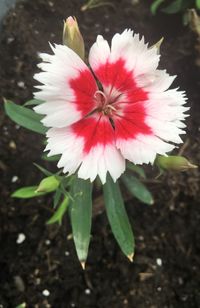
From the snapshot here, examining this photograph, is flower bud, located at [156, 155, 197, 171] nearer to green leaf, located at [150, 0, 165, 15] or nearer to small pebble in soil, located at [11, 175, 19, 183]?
small pebble in soil, located at [11, 175, 19, 183]

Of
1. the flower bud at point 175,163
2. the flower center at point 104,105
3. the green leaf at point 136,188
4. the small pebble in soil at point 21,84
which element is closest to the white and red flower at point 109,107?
the flower center at point 104,105

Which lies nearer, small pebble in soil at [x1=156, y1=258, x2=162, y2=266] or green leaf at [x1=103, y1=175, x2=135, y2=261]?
green leaf at [x1=103, y1=175, x2=135, y2=261]

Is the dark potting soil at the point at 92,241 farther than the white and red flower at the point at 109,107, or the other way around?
the dark potting soil at the point at 92,241

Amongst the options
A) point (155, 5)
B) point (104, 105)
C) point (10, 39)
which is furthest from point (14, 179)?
point (155, 5)

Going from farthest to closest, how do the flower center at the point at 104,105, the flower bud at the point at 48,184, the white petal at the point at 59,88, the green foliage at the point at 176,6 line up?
the green foliage at the point at 176,6
the flower bud at the point at 48,184
the flower center at the point at 104,105
the white petal at the point at 59,88

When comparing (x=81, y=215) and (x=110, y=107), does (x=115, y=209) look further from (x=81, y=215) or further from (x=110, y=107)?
(x=110, y=107)

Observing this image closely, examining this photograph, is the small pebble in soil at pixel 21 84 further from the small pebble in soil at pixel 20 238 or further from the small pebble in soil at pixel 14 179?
the small pebble in soil at pixel 20 238

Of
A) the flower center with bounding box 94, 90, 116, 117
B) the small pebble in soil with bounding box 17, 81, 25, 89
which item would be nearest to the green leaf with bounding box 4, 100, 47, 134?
the flower center with bounding box 94, 90, 116, 117

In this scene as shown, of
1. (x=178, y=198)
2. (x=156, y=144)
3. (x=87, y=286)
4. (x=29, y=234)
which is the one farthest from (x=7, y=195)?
(x=156, y=144)

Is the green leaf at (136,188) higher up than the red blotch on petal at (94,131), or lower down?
lower down

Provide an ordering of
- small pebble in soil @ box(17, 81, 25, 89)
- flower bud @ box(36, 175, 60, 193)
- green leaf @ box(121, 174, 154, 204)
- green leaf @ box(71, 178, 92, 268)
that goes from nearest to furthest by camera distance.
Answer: flower bud @ box(36, 175, 60, 193), green leaf @ box(71, 178, 92, 268), green leaf @ box(121, 174, 154, 204), small pebble in soil @ box(17, 81, 25, 89)
